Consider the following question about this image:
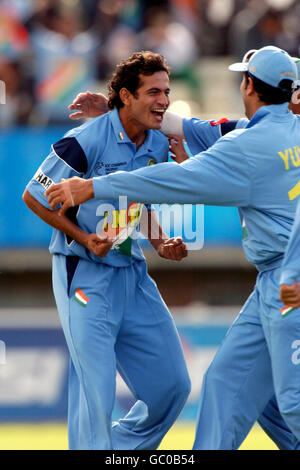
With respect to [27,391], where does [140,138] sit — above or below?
above

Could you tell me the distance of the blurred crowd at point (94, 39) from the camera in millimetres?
10945

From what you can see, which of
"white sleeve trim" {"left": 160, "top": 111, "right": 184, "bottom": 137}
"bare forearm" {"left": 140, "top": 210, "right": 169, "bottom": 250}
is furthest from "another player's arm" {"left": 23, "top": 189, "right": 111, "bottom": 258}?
"white sleeve trim" {"left": 160, "top": 111, "right": 184, "bottom": 137}

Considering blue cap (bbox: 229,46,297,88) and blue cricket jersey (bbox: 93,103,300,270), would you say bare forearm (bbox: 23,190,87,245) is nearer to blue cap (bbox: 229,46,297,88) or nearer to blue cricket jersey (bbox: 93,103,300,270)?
blue cricket jersey (bbox: 93,103,300,270)

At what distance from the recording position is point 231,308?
36.6 ft

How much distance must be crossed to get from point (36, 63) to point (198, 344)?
4.01m

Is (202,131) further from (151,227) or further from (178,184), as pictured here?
(178,184)

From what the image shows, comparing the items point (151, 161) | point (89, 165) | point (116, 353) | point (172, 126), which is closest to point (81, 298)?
point (116, 353)

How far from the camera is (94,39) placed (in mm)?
11289

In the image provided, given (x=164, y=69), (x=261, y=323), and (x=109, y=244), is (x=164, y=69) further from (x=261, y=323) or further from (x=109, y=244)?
(x=261, y=323)

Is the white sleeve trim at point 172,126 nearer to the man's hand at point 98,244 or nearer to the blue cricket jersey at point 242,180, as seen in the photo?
the blue cricket jersey at point 242,180

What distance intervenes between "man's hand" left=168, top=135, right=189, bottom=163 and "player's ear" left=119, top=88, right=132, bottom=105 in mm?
418

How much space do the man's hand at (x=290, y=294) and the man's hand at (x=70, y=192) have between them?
1031 mm
